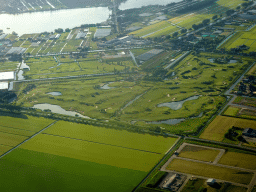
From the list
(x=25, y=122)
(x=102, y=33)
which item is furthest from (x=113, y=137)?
(x=102, y=33)

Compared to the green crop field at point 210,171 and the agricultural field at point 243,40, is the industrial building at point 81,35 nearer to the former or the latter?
the agricultural field at point 243,40

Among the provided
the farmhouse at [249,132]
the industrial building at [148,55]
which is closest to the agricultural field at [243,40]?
the industrial building at [148,55]

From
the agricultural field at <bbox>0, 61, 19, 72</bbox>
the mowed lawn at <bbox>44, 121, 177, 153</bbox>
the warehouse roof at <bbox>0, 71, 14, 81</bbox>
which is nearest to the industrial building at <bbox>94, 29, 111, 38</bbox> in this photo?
the agricultural field at <bbox>0, 61, 19, 72</bbox>

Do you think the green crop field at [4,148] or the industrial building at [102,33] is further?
the industrial building at [102,33]

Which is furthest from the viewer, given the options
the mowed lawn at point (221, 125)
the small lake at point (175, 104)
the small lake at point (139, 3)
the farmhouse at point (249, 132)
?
the small lake at point (139, 3)

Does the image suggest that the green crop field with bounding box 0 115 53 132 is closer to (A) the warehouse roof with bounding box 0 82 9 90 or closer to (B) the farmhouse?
(A) the warehouse roof with bounding box 0 82 9 90

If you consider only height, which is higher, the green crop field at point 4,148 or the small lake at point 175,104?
the small lake at point 175,104

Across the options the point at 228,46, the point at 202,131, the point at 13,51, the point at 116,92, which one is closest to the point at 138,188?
the point at 202,131

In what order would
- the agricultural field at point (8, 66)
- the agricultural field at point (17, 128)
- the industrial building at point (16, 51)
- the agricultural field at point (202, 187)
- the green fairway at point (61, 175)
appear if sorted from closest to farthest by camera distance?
the agricultural field at point (202, 187) → the green fairway at point (61, 175) → the agricultural field at point (17, 128) → the agricultural field at point (8, 66) → the industrial building at point (16, 51)
